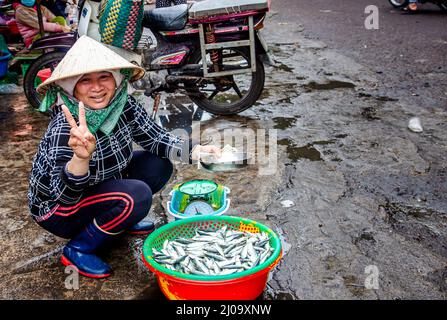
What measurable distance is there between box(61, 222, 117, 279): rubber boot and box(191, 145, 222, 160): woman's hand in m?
0.62

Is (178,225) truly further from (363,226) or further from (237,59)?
(237,59)

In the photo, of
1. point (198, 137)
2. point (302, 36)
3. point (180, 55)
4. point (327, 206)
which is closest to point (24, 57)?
point (180, 55)

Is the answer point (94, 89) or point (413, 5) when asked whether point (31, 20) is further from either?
point (413, 5)

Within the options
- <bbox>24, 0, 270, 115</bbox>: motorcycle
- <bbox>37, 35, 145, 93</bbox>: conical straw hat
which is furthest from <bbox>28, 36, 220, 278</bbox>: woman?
<bbox>24, 0, 270, 115</bbox>: motorcycle

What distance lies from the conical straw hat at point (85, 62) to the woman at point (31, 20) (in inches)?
148

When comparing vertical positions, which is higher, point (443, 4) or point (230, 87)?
point (230, 87)

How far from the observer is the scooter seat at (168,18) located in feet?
14.7

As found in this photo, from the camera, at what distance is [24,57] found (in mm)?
5375

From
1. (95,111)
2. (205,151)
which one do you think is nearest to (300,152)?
(205,151)

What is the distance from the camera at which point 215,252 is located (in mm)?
2326

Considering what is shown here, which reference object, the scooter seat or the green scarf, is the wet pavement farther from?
the scooter seat

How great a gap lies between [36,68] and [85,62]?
3.08 m

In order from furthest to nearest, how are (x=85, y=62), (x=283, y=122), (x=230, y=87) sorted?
(x=230, y=87), (x=283, y=122), (x=85, y=62)

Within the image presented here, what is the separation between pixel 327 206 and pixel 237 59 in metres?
2.30
